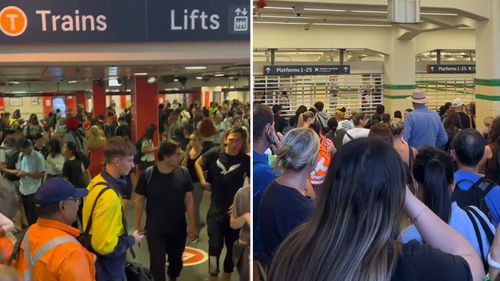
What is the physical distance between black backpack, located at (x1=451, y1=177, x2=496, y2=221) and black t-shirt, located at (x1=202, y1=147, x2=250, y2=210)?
2.73 feet

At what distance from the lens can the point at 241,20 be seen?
1564 mm

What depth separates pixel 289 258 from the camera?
127cm

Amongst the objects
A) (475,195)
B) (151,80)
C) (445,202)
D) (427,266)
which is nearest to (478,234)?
(445,202)

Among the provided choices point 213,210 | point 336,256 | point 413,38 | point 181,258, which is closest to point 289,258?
point 336,256

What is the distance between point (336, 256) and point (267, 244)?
91cm

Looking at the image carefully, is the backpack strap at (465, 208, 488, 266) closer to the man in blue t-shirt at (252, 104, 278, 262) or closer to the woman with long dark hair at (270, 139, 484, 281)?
the woman with long dark hair at (270, 139, 484, 281)

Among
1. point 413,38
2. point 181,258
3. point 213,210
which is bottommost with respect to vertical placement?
point 181,258

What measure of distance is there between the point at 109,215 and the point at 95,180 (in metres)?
0.16

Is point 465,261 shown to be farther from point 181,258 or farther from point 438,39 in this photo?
point 438,39

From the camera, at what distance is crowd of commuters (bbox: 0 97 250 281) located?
1.96 metres

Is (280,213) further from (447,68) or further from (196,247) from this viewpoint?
(447,68)

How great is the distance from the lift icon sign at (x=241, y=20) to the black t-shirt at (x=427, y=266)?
0.72 metres

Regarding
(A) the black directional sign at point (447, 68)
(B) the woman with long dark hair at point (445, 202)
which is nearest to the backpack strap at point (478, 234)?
(B) the woman with long dark hair at point (445, 202)

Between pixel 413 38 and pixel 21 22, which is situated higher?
pixel 413 38
